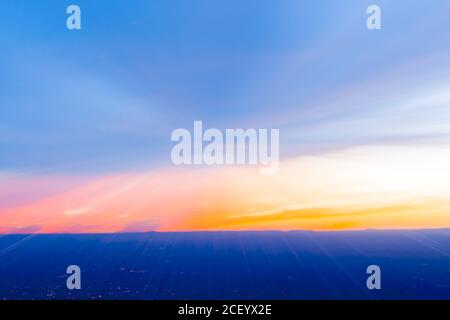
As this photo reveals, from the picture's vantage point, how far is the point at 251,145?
4.49 m

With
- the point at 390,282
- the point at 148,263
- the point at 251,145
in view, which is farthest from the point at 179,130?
the point at 390,282

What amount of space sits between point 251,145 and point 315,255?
1.11 m

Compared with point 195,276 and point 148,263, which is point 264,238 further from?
point 148,263

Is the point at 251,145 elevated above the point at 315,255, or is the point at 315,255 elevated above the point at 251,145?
the point at 251,145

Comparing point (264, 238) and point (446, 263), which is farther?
point (264, 238)

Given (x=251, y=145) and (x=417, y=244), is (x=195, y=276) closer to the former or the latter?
(x=251, y=145)

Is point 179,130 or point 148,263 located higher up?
point 179,130

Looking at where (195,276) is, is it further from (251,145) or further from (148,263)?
(251,145)
